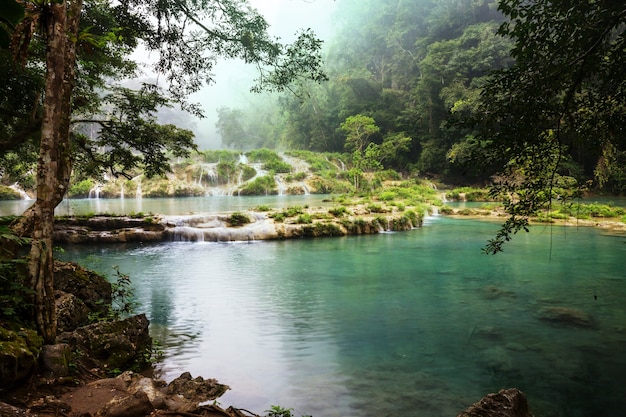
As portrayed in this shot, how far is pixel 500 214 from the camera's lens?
23.3 meters

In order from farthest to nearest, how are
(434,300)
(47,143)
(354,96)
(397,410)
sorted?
(354,96)
(434,300)
(397,410)
(47,143)

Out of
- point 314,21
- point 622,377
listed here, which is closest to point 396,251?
point 622,377

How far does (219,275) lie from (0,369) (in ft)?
26.8

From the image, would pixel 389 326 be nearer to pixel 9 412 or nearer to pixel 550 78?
pixel 550 78

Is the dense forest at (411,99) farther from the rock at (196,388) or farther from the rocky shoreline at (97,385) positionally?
the rock at (196,388)

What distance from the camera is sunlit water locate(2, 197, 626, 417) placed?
477cm

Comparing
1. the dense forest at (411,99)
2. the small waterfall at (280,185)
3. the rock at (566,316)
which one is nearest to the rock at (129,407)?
the dense forest at (411,99)

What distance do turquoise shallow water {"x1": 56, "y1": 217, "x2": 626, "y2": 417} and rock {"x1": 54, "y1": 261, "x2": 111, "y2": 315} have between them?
3.26 ft

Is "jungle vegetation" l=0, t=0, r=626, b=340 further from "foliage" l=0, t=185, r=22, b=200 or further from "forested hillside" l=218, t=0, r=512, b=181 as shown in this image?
"forested hillside" l=218, t=0, r=512, b=181

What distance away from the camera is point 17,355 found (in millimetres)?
3197

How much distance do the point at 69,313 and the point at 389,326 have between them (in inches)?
199

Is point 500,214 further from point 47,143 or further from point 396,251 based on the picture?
point 47,143

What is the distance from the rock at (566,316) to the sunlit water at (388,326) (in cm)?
22

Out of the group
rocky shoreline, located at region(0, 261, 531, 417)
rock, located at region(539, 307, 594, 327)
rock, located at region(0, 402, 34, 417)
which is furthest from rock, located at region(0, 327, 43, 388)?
rock, located at region(539, 307, 594, 327)
